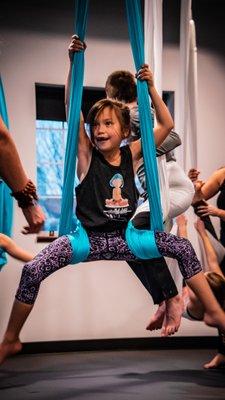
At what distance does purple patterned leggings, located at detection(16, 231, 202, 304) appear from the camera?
1.98m

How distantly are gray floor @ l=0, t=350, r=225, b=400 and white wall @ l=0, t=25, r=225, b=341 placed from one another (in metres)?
0.19

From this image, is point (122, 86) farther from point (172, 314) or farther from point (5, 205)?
point (5, 205)

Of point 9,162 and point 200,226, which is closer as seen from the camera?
point 9,162

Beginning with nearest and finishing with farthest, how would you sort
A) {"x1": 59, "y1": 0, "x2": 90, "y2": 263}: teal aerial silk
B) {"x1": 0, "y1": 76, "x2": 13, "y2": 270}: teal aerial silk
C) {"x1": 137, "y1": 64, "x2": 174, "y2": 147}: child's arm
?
{"x1": 59, "y1": 0, "x2": 90, "y2": 263}: teal aerial silk, {"x1": 137, "y1": 64, "x2": 174, "y2": 147}: child's arm, {"x1": 0, "y1": 76, "x2": 13, "y2": 270}: teal aerial silk

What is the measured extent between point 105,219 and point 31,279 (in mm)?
394

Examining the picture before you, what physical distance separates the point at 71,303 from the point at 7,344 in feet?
4.92

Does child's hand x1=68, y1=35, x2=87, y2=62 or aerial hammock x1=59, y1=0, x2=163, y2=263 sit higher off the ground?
child's hand x1=68, y1=35, x2=87, y2=62

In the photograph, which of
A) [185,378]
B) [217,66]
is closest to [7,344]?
[185,378]

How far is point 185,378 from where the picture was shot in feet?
9.18

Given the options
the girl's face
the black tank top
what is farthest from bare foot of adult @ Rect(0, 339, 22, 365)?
the girl's face

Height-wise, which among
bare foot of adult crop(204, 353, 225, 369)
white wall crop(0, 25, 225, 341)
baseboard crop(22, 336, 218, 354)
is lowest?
baseboard crop(22, 336, 218, 354)

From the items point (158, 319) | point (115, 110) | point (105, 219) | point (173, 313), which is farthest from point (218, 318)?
point (115, 110)

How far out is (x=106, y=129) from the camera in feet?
7.05

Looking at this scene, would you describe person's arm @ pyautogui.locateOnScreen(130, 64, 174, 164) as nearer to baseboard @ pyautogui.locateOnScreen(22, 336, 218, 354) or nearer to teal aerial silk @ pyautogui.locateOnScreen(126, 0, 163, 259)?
teal aerial silk @ pyautogui.locateOnScreen(126, 0, 163, 259)
